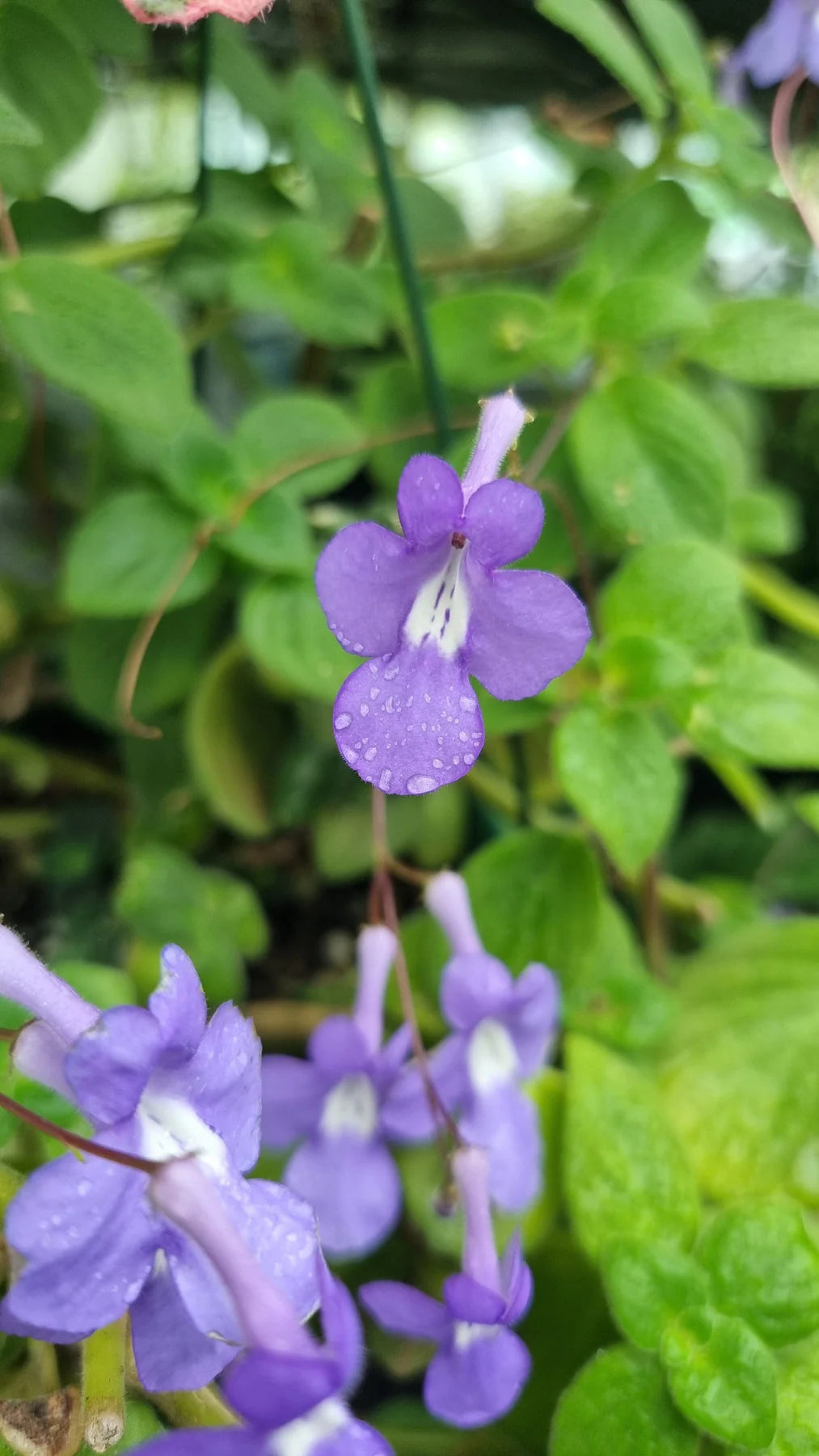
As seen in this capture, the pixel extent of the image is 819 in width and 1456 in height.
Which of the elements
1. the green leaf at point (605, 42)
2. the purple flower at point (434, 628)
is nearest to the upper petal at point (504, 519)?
the purple flower at point (434, 628)

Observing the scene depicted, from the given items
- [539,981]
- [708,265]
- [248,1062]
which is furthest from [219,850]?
[708,265]

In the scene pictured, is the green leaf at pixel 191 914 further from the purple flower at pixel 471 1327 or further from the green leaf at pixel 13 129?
the green leaf at pixel 13 129

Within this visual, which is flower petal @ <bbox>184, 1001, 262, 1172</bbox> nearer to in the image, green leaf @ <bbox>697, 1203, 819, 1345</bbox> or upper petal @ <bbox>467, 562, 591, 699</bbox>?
upper petal @ <bbox>467, 562, 591, 699</bbox>

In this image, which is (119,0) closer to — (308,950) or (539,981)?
(539,981)

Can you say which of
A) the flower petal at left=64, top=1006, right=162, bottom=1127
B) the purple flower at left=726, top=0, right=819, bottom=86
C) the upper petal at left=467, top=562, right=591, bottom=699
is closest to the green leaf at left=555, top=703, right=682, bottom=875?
the upper petal at left=467, top=562, right=591, bottom=699


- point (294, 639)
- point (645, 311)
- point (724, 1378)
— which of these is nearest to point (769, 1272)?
point (724, 1378)

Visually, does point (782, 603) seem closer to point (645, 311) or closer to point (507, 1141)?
point (645, 311)

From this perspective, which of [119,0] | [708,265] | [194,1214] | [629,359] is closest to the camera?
[194,1214]
